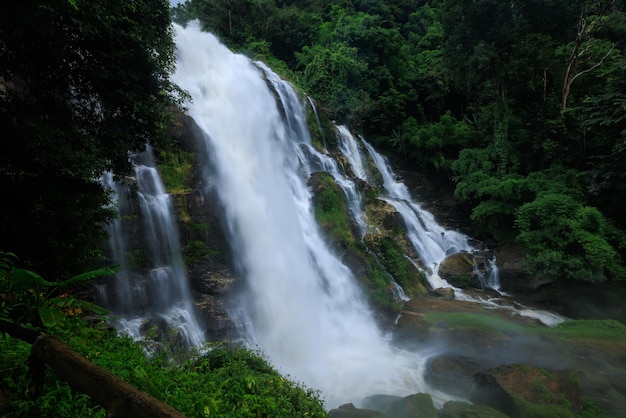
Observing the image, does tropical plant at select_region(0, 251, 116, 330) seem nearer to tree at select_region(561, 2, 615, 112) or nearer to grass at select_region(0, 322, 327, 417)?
grass at select_region(0, 322, 327, 417)

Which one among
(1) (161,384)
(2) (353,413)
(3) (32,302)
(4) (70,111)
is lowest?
(2) (353,413)

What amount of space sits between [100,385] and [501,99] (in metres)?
21.5

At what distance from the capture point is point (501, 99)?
1888cm

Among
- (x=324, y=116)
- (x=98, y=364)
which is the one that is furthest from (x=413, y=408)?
(x=324, y=116)

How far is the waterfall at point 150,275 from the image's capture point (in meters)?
8.49

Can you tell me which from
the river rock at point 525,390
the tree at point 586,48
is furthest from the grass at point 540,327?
the tree at point 586,48

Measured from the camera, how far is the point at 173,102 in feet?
24.5

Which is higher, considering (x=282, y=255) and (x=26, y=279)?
(x=26, y=279)

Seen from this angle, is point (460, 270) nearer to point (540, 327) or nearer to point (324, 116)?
point (540, 327)

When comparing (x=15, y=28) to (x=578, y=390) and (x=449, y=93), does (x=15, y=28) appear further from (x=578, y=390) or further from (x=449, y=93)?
(x=449, y=93)

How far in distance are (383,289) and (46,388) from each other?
37.6ft

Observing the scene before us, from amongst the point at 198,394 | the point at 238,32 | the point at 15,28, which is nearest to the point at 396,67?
the point at 238,32

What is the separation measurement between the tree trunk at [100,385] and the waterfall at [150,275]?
6.49 metres

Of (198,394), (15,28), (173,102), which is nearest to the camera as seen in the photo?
(198,394)
